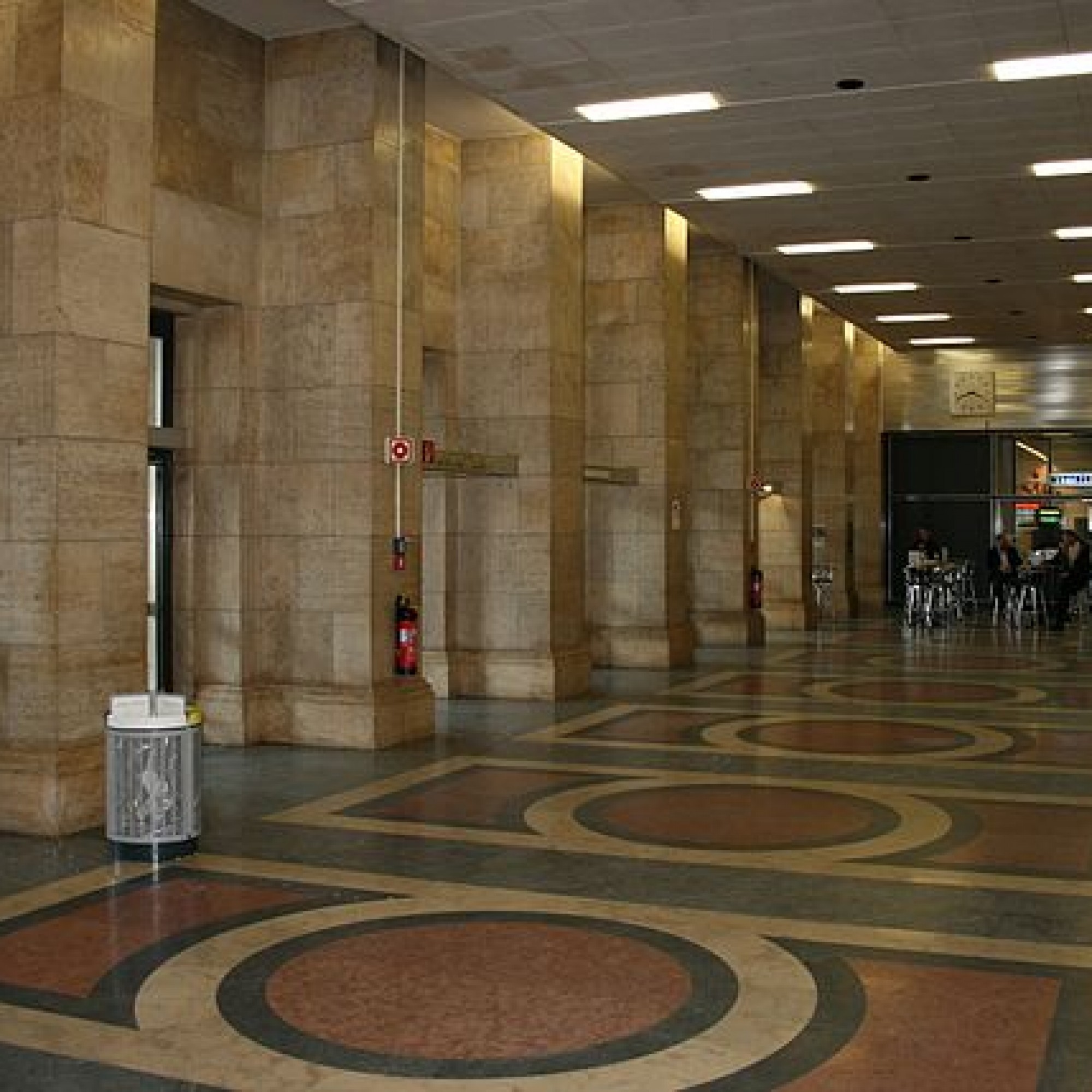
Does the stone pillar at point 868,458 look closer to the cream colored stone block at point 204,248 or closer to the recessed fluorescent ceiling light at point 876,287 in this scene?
the recessed fluorescent ceiling light at point 876,287

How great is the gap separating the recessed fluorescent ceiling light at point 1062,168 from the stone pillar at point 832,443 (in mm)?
12470

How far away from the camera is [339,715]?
11523 millimetres

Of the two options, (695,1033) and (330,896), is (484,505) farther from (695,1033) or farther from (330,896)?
(695,1033)

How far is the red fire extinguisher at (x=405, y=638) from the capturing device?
11.7 meters

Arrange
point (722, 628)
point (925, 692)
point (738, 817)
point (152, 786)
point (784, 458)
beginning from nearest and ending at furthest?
1. point (152, 786)
2. point (738, 817)
3. point (925, 692)
4. point (722, 628)
5. point (784, 458)

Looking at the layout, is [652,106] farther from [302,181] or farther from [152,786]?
[152,786]

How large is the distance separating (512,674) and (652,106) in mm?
5897

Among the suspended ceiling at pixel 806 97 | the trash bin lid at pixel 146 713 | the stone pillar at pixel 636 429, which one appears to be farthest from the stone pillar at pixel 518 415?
the trash bin lid at pixel 146 713

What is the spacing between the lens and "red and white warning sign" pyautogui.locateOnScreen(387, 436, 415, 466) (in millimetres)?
11516

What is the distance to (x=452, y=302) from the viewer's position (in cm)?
1511

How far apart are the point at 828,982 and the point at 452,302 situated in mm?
10749

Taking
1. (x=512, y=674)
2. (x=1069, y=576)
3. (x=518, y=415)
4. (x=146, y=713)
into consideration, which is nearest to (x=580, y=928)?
(x=146, y=713)

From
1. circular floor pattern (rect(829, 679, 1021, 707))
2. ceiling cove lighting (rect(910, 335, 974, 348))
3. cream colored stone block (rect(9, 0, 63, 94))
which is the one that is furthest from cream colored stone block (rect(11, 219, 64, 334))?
ceiling cove lighting (rect(910, 335, 974, 348))

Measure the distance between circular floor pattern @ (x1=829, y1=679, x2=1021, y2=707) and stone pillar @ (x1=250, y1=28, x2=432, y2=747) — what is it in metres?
5.51
